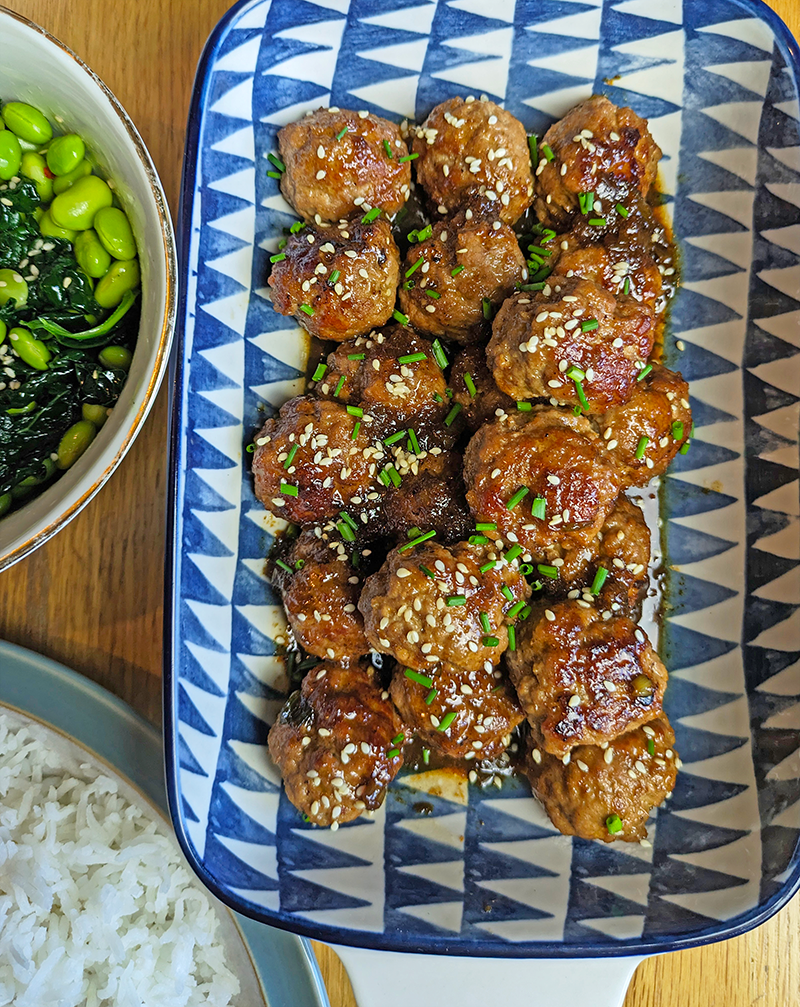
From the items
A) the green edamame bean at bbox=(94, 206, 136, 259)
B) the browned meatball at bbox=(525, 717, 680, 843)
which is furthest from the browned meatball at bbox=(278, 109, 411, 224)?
the browned meatball at bbox=(525, 717, 680, 843)

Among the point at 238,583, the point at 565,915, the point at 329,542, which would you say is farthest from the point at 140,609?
the point at 565,915

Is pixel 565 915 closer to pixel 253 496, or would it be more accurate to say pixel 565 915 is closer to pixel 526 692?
pixel 526 692

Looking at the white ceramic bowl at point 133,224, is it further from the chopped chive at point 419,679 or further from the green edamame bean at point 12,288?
the chopped chive at point 419,679

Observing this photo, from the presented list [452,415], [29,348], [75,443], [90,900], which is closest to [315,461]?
[452,415]

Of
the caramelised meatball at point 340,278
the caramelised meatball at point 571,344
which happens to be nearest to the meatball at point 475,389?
the caramelised meatball at point 571,344

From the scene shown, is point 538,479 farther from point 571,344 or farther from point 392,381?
point 392,381

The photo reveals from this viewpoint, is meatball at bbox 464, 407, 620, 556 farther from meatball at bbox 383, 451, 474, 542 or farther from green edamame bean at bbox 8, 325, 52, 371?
green edamame bean at bbox 8, 325, 52, 371
